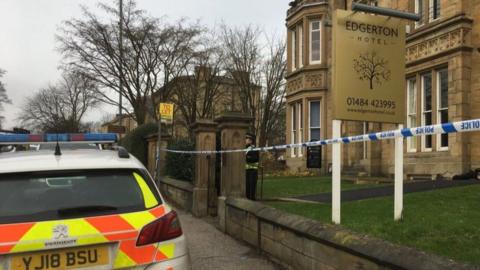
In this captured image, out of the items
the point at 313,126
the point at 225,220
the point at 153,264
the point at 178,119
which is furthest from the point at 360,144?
the point at 153,264

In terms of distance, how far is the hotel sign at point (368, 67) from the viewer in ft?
20.4

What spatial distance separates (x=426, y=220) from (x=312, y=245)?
152 centimetres

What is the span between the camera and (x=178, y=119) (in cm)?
3378

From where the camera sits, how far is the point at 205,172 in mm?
11180

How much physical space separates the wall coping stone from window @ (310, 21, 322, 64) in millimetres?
10785

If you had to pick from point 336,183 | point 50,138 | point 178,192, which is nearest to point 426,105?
A: point 178,192

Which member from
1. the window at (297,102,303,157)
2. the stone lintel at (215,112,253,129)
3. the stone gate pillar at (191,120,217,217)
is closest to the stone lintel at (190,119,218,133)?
the stone gate pillar at (191,120,217,217)

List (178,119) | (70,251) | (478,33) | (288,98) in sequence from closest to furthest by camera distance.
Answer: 1. (70,251)
2. (478,33)
3. (288,98)
4. (178,119)

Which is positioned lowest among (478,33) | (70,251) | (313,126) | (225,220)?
(225,220)

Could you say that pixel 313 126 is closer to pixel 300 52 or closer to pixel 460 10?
pixel 300 52

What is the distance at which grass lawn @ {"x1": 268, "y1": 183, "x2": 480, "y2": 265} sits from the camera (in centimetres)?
480

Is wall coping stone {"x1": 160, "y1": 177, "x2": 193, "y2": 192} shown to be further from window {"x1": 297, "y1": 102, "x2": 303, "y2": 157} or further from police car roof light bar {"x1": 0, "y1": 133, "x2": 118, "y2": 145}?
window {"x1": 297, "y1": 102, "x2": 303, "y2": 157}

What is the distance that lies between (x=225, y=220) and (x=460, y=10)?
1120 cm

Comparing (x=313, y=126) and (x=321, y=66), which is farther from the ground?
(x=321, y=66)
